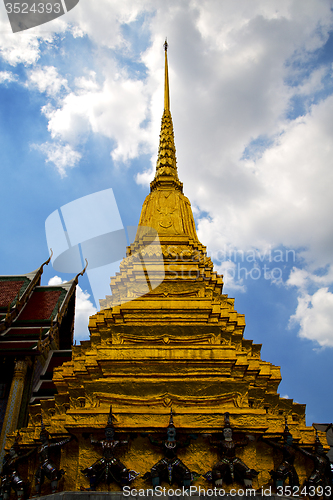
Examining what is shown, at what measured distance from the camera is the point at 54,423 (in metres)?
9.41

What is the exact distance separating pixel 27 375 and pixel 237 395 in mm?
8577

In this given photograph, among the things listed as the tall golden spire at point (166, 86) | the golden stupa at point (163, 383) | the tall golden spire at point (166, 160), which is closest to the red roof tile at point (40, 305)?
the golden stupa at point (163, 383)

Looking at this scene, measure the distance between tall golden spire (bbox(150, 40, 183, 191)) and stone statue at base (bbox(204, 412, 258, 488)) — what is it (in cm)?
1428

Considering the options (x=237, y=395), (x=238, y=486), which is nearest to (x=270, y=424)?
(x=237, y=395)

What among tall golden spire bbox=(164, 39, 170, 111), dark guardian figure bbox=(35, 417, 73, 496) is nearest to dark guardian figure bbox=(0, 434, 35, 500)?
dark guardian figure bbox=(35, 417, 73, 496)

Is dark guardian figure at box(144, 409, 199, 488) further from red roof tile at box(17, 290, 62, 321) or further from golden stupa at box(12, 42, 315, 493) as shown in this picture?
red roof tile at box(17, 290, 62, 321)

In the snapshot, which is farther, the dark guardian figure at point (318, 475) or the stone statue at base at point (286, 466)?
the dark guardian figure at point (318, 475)

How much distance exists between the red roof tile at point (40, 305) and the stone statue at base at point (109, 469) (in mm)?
9565

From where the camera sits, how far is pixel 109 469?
8.26 meters

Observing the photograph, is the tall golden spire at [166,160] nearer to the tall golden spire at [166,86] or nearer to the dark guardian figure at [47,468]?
the tall golden spire at [166,86]

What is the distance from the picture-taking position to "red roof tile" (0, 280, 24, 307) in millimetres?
17609

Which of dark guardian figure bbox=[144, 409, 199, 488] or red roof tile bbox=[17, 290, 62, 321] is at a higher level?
red roof tile bbox=[17, 290, 62, 321]

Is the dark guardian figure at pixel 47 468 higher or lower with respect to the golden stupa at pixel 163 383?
lower

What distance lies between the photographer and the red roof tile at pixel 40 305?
17.2 m
